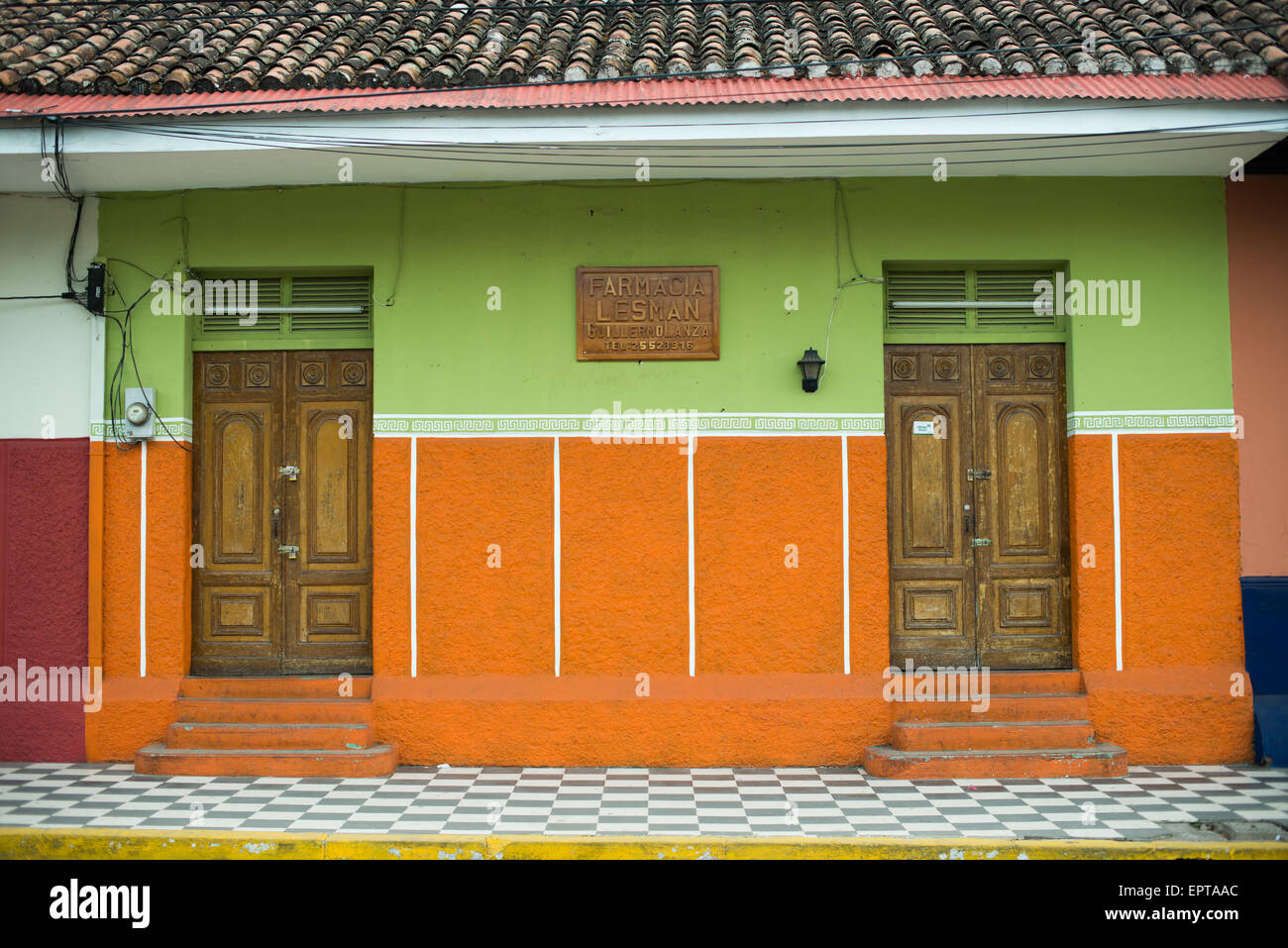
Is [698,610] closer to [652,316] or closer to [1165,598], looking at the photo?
[652,316]

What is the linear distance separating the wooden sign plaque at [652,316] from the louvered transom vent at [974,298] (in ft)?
4.94

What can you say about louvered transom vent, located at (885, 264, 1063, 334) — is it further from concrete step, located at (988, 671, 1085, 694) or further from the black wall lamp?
concrete step, located at (988, 671, 1085, 694)

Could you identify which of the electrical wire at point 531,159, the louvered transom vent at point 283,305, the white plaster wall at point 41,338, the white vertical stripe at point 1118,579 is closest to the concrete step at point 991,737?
the white vertical stripe at point 1118,579

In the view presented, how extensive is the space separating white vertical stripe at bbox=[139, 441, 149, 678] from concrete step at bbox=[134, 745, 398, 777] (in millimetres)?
843

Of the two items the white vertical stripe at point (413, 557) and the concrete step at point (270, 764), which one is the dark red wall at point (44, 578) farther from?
the white vertical stripe at point (413, 557)

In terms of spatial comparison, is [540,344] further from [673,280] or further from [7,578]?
[7,578]

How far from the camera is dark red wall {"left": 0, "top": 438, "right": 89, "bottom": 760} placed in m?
8.29

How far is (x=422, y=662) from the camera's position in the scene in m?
8.27

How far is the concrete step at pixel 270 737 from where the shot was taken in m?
8.00

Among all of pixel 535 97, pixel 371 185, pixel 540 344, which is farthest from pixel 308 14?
pixel 540 344

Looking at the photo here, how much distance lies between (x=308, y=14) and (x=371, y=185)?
7.37 ft

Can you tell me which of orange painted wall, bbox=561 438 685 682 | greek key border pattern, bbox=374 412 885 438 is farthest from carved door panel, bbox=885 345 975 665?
orange painted wall, bbox=561 438 685 682

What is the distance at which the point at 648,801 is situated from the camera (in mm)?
7141

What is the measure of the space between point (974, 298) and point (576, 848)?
5.27 metres
